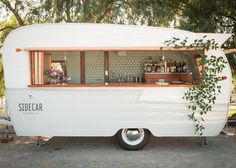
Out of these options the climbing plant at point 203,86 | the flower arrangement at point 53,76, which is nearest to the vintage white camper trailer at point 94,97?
the climbing plant at point 203,86

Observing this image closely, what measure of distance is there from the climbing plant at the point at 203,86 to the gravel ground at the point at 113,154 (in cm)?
69

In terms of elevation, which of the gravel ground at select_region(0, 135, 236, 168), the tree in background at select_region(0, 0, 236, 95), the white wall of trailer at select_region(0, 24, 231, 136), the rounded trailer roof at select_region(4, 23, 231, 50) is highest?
the tree in background at select_region(0, 0, 236, 95)

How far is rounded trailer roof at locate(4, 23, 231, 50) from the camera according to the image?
7711 millimetres

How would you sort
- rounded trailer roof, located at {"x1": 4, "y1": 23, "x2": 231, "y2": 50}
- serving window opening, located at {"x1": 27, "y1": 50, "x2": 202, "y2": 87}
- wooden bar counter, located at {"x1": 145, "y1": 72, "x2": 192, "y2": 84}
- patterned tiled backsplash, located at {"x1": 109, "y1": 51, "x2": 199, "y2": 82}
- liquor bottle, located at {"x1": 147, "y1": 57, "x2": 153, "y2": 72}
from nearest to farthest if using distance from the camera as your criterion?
rounded trailer roof, located at {"x1": 4, "y1": 23, "x2": 231, "y2": 50} → wooden bar counter, located at {"x1": 145, "y1": 72, "x2": 192, "y2": 84} → serving window opening, located at {"x1": 27, "y1": 50, "x2": 202, "y2": 87} → liquor bottle, located at {"x1": 147, "y1": 57, "x2": 153, "y2": 72} → patterned tiled backsplash, located at {"x1": 109, "y1": 51, "x2": 199, "y2": 82}

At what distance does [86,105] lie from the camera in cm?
770

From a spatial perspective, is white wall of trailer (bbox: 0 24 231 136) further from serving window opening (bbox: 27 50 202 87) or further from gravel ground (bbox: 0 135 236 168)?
serving window opening (bbox: 27 50 202 87)

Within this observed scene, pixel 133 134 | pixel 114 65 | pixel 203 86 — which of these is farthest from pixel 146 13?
pixel 133 134

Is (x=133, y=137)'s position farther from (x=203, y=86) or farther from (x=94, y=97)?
(x=203, y=86)

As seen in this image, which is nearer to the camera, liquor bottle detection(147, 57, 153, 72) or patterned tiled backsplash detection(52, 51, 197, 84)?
liquor bottle detection(147, 57, 153, 72)

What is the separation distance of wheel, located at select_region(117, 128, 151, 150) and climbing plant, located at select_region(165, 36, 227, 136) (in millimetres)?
1074

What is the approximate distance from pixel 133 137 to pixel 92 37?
94.1 inches

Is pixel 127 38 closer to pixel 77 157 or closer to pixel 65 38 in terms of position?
pixel 65 38

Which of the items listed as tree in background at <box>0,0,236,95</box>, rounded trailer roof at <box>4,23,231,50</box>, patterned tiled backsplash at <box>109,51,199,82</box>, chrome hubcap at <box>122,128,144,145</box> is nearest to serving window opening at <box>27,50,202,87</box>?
patterned tiled backsplash at <box>109,51,199,82</box>

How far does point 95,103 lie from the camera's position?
7.70 metres
